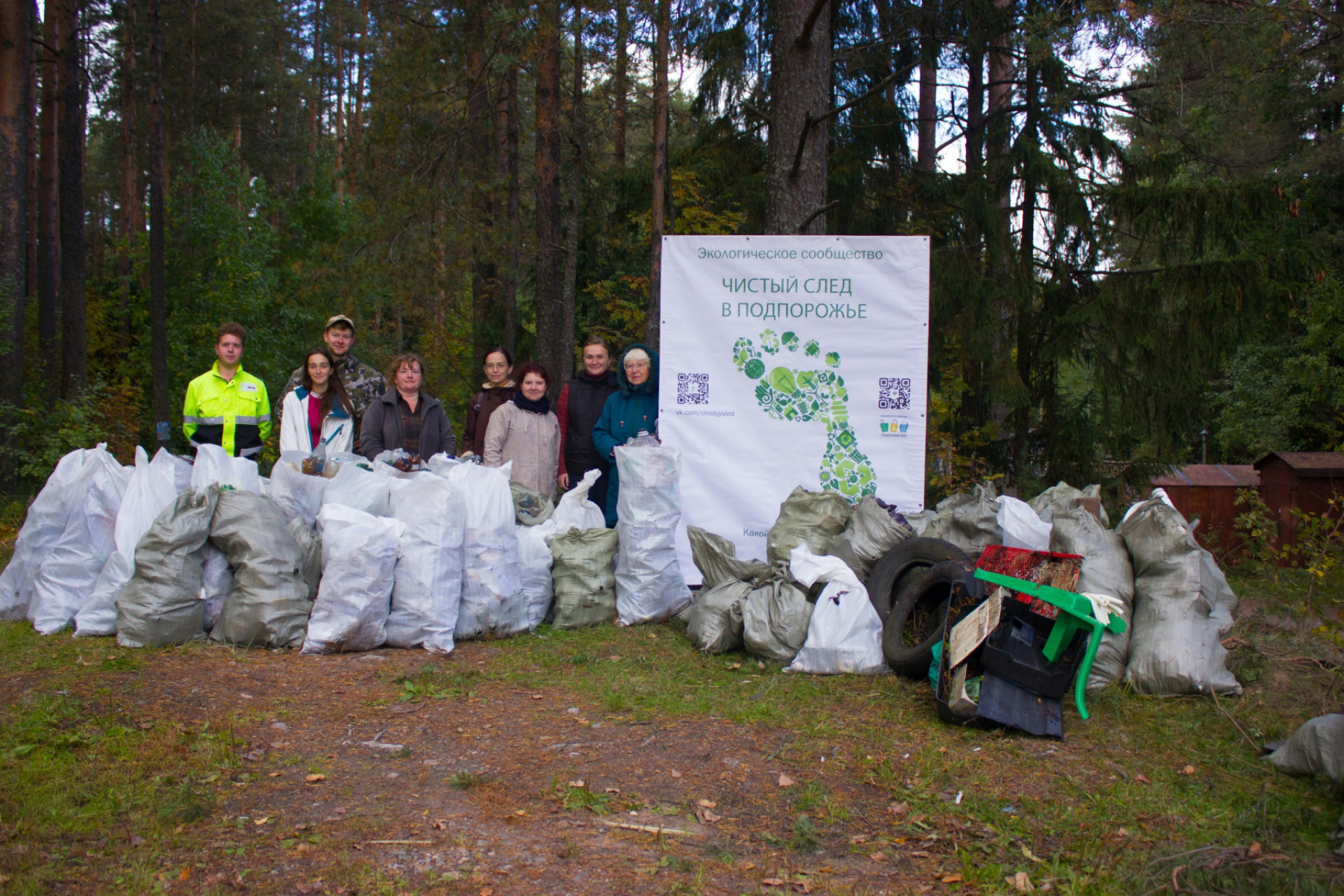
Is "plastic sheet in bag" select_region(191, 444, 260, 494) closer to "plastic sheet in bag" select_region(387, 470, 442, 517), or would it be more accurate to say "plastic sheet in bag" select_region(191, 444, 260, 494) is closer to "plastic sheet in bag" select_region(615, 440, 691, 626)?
"plastic sheet in bag" select_region(387, 470, 442, 517)

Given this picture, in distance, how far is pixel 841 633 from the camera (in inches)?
180

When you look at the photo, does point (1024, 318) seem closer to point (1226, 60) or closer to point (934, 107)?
point (1226, 60)

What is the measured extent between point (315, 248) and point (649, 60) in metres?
9.40

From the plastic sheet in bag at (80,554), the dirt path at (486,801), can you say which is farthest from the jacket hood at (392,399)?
the dirt path at (486,801)

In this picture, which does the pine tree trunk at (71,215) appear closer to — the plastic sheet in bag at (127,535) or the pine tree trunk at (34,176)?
the pine tree trunk at (34,176)

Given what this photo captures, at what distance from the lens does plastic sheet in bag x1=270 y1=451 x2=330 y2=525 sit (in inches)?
210

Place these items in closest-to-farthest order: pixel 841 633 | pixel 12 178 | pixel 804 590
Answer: pixel 841 633 < pixel 804 590 < pixel 12 178

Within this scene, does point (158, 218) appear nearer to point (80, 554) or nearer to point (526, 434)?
point (80, 554)

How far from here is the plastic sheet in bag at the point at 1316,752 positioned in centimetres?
314

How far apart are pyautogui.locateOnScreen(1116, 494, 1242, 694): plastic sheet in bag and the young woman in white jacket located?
4.72 metres

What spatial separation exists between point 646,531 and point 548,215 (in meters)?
6.92

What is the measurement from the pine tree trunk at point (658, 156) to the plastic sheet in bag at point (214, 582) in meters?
6.50

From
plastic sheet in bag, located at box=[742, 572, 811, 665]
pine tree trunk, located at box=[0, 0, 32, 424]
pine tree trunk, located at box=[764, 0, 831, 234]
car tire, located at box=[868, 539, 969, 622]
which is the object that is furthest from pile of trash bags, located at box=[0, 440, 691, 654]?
pine tree trunk, located at box=[0, 0, 32, 424]

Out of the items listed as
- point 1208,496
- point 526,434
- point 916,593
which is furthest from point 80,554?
point 1208,496
